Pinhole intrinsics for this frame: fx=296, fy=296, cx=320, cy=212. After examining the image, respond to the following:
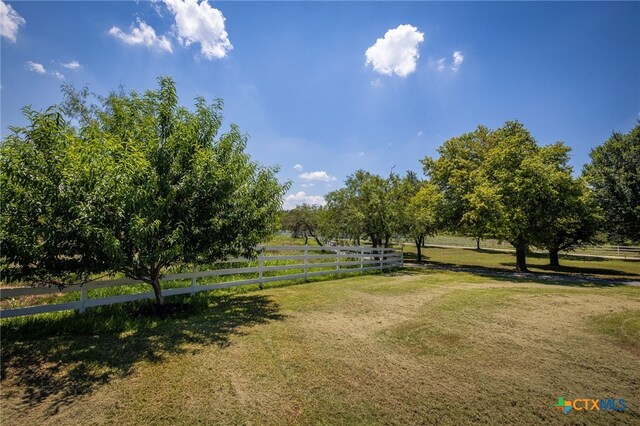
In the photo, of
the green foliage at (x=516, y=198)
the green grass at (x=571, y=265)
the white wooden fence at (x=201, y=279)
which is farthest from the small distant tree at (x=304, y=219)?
the white wooden fence at (x=201, y=279)

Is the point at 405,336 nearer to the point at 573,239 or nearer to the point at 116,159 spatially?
the point at 116,159

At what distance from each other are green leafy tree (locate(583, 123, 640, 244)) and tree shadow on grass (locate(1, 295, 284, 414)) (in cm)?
2458

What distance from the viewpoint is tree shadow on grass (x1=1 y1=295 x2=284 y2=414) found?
390 centimetres

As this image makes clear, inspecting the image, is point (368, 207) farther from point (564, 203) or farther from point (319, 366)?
point (319, 366)

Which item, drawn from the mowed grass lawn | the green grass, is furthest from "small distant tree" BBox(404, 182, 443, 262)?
the mowed grass lawn

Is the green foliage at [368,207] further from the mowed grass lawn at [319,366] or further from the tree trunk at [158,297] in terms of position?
the tree trunk at [158,297]

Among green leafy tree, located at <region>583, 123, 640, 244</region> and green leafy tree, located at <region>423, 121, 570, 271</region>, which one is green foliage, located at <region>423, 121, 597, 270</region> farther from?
green leafy tree, located at <region>583, 123, 640, 244</region>

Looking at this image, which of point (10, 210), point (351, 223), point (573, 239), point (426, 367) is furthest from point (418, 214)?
point (10, 210)

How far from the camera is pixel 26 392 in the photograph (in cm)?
376

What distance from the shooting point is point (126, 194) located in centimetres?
526

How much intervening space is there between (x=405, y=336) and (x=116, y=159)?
6840 mm

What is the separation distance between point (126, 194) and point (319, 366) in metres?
4.41

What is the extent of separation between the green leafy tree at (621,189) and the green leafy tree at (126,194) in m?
23.8

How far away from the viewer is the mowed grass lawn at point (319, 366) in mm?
3439
